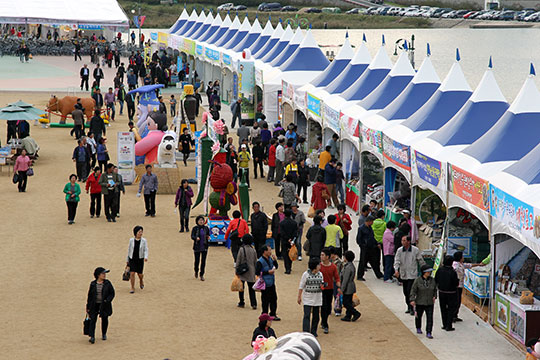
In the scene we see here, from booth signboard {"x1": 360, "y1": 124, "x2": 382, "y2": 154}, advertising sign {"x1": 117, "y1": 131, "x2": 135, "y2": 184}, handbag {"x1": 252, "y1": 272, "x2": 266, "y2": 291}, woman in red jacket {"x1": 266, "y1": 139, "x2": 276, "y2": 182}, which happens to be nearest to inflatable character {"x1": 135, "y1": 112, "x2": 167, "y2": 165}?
advertising sign {"x1": 117, "y1": 131, "x2": 135, "y2": 184}

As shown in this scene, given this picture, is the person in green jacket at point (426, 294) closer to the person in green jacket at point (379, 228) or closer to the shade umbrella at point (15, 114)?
the person in green jacket at point (379, 228)

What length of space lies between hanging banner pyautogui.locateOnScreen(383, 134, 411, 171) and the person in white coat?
5013 mm

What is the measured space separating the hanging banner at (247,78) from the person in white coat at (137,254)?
1791 cm

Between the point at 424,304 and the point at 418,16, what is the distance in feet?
316

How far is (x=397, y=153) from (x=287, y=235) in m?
2.85

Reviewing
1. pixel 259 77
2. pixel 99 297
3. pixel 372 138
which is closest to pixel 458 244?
pixel 372 138

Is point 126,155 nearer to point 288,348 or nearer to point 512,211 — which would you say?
point 512,211

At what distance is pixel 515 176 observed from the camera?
1235 centimetres

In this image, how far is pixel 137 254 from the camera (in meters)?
13.5

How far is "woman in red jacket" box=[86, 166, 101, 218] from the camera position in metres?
18.4

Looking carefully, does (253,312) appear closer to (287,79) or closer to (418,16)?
(287,79)

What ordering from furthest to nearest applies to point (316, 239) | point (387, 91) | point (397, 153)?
point (387, 91) → point (397, 153) → point (316, 239)

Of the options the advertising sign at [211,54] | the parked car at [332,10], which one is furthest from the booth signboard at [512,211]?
the parked car at [332,10]

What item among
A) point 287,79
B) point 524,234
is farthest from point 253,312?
point 287,79
